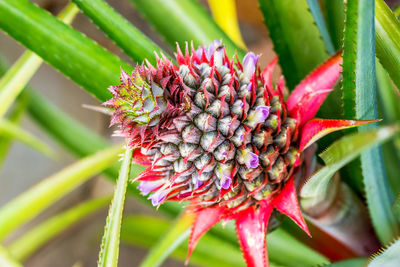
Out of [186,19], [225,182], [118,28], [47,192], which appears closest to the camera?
[225,182]

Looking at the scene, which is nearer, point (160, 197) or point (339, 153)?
point (339, 153)

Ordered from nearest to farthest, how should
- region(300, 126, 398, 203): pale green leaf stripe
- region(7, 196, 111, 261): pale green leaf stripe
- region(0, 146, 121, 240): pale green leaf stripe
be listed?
1. region(300, 126, 398, 203): pale green leaf stripe
2. region(0, 146, 121, 240): pale green leaf stripe
3. region(7, 196, 111, 261): pale green leaf stripe

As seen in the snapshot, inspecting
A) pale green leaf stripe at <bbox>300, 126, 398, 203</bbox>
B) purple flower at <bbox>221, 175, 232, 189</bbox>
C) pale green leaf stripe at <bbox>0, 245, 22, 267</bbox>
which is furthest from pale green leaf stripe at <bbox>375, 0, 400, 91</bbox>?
pale green leaf stripe at <bbox>0, 245, 22, 267</bbox>

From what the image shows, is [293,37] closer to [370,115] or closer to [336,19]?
[336,19]

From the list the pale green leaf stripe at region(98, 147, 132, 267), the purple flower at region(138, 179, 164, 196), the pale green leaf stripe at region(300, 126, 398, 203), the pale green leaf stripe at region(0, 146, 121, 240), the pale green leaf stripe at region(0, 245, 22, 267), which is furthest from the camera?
the pale green leaf stripe at region(0, 146, 121, 240)

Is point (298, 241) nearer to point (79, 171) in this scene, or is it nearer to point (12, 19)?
point (79, 171)

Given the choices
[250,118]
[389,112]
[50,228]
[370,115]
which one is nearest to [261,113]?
[250,118]

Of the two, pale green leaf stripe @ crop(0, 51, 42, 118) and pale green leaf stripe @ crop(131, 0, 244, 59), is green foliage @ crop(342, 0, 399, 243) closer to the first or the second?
pale green leaf stripe @ crop(131, 0, 244, 59)
